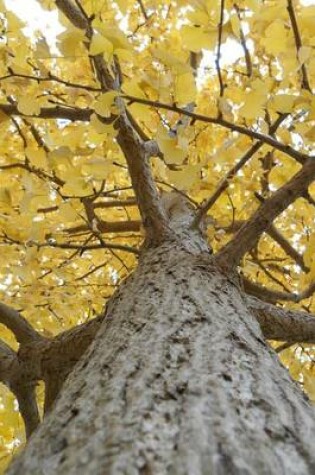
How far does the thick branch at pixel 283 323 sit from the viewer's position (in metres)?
1.57

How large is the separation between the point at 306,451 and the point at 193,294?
69cm

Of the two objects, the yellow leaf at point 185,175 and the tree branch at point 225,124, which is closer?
the tree branch at point 225,124

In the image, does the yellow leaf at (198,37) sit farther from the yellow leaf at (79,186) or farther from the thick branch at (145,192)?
the thick branch at (145,192)

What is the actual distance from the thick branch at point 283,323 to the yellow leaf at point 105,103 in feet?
2.59

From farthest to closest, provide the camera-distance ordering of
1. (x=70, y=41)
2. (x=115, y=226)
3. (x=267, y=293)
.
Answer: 1. (x=115, y=226)
2. (x=267, y=293)
3. (x=70, y=41)

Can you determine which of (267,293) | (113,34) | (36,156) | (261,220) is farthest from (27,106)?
(267,293)

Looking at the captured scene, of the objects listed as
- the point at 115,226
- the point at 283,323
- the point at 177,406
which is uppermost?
the point at 115,226

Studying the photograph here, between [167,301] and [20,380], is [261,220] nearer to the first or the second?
[167,301]

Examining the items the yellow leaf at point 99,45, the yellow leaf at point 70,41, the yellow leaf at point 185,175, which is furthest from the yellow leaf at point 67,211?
the yellow leaf at point 99,45

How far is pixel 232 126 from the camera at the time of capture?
44.7 inches

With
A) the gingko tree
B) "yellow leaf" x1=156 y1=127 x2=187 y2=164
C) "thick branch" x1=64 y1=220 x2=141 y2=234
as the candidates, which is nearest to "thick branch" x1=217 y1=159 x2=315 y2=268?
the gingko tree

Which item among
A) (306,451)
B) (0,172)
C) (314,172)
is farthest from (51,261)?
(306,451)

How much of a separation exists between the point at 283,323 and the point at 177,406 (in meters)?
1.01

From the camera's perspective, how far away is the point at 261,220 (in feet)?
4.92
